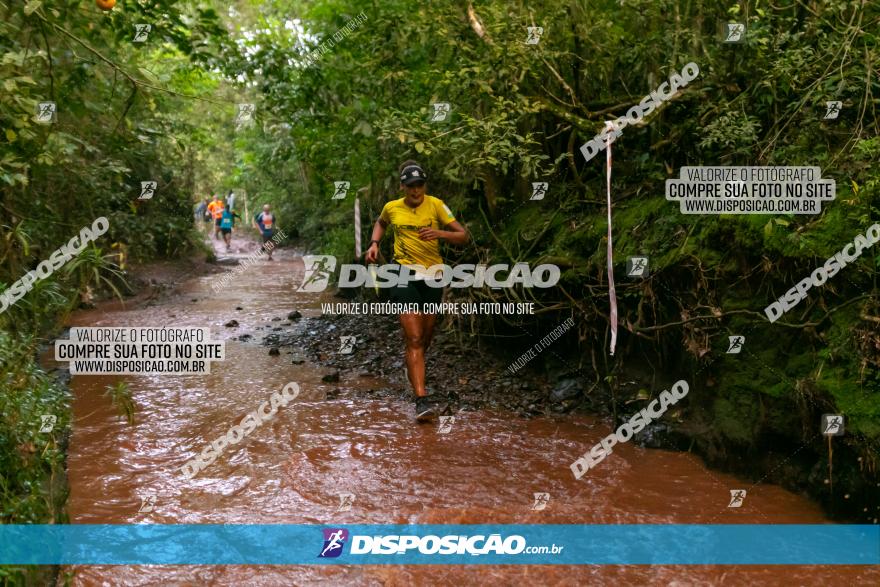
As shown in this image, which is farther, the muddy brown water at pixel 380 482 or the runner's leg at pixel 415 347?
the runner's leg at pixel 415 347

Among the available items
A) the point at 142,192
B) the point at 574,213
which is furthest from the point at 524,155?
the point at 142,192

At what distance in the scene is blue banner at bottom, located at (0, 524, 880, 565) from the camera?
11.8 ft

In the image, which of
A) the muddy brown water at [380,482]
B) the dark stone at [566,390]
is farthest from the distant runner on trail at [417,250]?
the dark stone at [566,390]

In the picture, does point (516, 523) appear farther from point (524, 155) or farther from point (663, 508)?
point (524, 155)

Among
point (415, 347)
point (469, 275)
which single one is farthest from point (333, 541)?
point (469, 275)

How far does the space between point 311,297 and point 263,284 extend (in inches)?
111

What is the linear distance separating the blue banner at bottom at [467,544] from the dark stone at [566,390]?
2.23 m

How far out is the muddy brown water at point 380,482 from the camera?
3469 mm

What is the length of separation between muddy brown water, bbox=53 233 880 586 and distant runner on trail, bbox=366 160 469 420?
56 centimetres

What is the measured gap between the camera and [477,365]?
7.21 metres

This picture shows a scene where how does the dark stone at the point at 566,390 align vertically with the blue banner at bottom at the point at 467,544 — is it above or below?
above

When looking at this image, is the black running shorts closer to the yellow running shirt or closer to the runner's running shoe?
the yellow running shirt

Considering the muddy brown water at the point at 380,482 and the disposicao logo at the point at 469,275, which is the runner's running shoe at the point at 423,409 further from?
the disposicao logo at the point at 469,275

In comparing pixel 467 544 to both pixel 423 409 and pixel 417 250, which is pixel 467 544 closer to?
pixel 423 409
